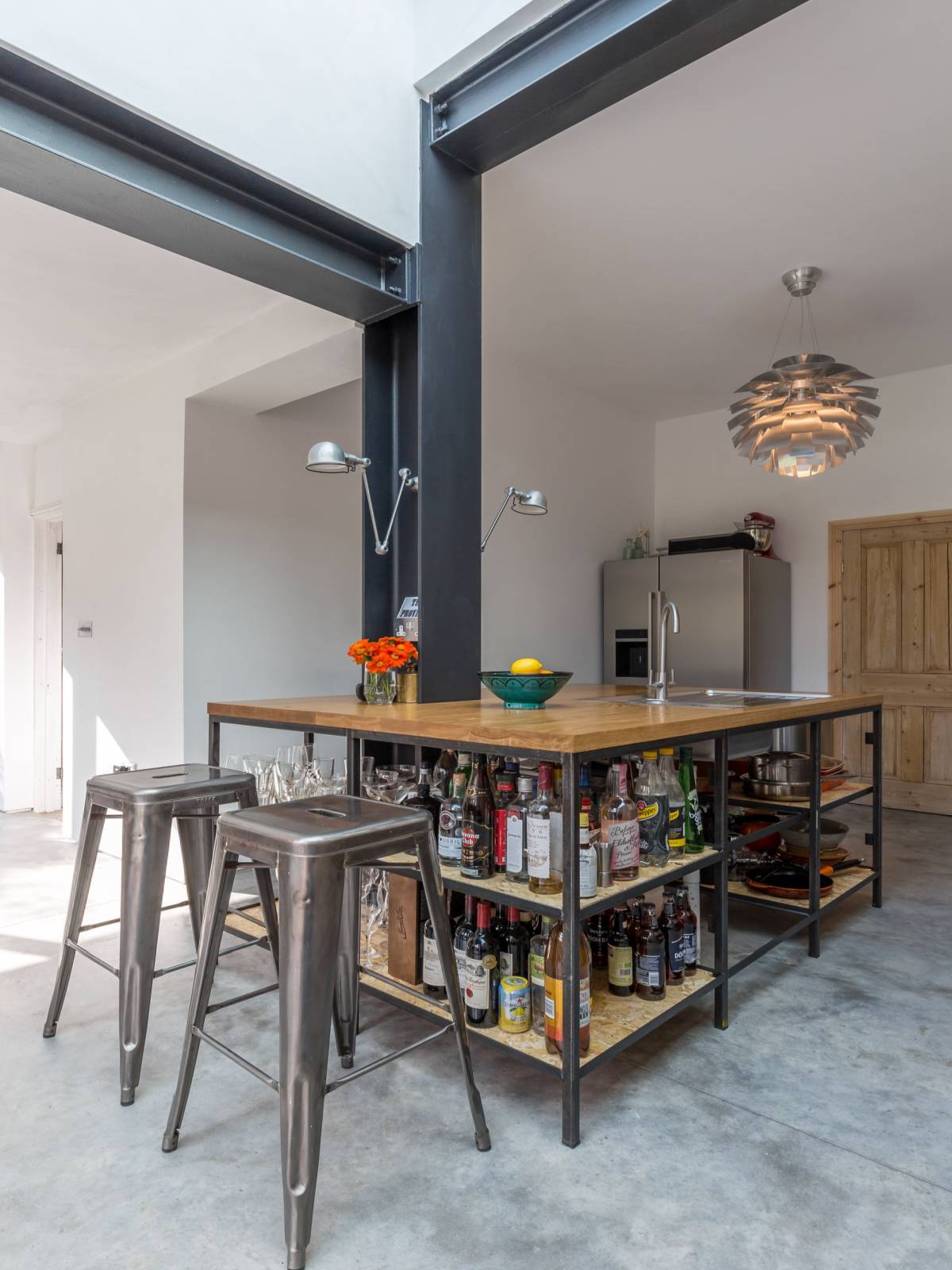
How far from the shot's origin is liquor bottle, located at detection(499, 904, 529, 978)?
1.87 m

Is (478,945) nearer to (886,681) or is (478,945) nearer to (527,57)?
(527,57)

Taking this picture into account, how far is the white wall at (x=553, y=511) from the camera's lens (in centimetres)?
490

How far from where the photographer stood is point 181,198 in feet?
7.21

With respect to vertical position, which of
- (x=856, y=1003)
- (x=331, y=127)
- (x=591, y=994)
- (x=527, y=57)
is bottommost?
(x=856, y=1003)

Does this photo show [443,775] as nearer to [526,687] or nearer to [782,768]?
[526,687]

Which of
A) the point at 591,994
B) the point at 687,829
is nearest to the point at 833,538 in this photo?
the point at 687,829

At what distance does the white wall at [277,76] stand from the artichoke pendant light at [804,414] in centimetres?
157

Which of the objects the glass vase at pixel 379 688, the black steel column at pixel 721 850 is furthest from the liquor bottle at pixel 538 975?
the glass vase at pixel 379 688

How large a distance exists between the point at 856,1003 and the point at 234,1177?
1756mm

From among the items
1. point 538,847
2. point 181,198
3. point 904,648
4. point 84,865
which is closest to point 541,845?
point 538,847

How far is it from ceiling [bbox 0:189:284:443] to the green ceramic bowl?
218 centimetres

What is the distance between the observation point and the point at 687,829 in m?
2.08

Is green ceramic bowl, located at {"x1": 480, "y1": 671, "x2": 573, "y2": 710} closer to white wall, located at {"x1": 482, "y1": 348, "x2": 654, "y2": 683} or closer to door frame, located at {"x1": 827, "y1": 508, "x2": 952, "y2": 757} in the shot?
white wall, located at {"x1": 482, "y1": 348, "x2": 654, "y2": 683}

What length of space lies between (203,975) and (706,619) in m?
4.18
